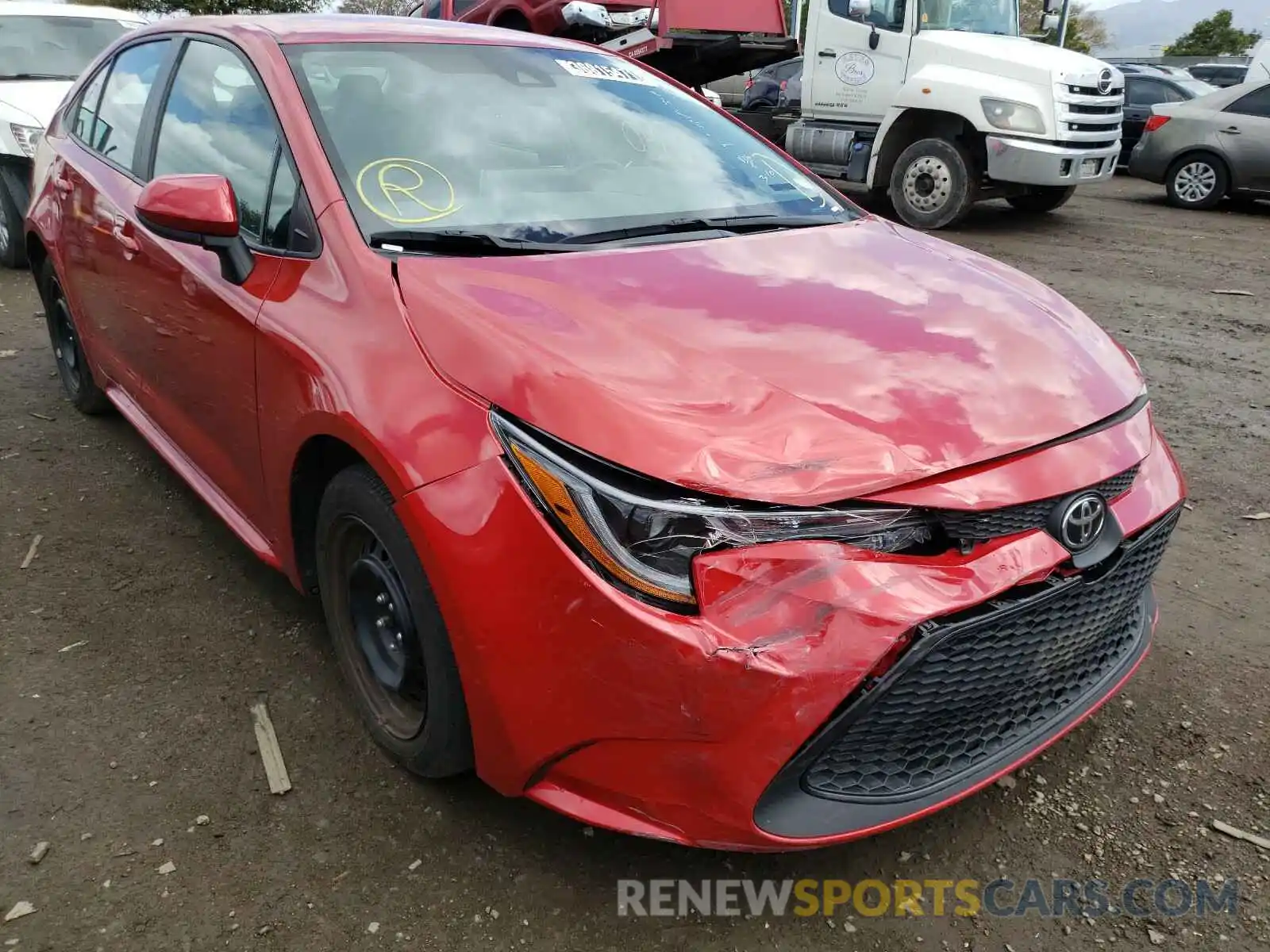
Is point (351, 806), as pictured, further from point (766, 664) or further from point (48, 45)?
point (48, 45)

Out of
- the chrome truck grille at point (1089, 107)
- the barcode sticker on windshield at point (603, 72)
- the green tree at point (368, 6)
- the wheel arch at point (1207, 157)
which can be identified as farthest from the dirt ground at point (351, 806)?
the green tree at point (368, 6)

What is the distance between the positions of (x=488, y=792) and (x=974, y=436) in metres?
1.31

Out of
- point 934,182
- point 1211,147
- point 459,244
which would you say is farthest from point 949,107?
point 459,244

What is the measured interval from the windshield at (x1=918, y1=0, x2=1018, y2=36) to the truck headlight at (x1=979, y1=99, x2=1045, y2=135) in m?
1.12

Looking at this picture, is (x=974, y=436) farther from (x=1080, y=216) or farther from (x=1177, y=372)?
(x=1080, y=216)

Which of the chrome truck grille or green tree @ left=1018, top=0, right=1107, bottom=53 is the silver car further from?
the chrome truck grille

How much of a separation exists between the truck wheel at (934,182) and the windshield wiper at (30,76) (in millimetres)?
7352

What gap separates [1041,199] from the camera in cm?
1027

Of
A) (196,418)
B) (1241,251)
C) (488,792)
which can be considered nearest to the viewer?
(488,792)

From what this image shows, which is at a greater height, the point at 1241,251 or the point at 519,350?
the point at 519,350

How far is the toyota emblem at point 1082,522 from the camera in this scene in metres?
1.77

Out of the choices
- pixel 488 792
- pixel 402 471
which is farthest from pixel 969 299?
pixel 488 792

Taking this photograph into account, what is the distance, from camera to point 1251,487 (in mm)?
3828

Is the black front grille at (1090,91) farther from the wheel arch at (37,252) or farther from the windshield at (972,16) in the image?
the wheel arch at (37,252)
